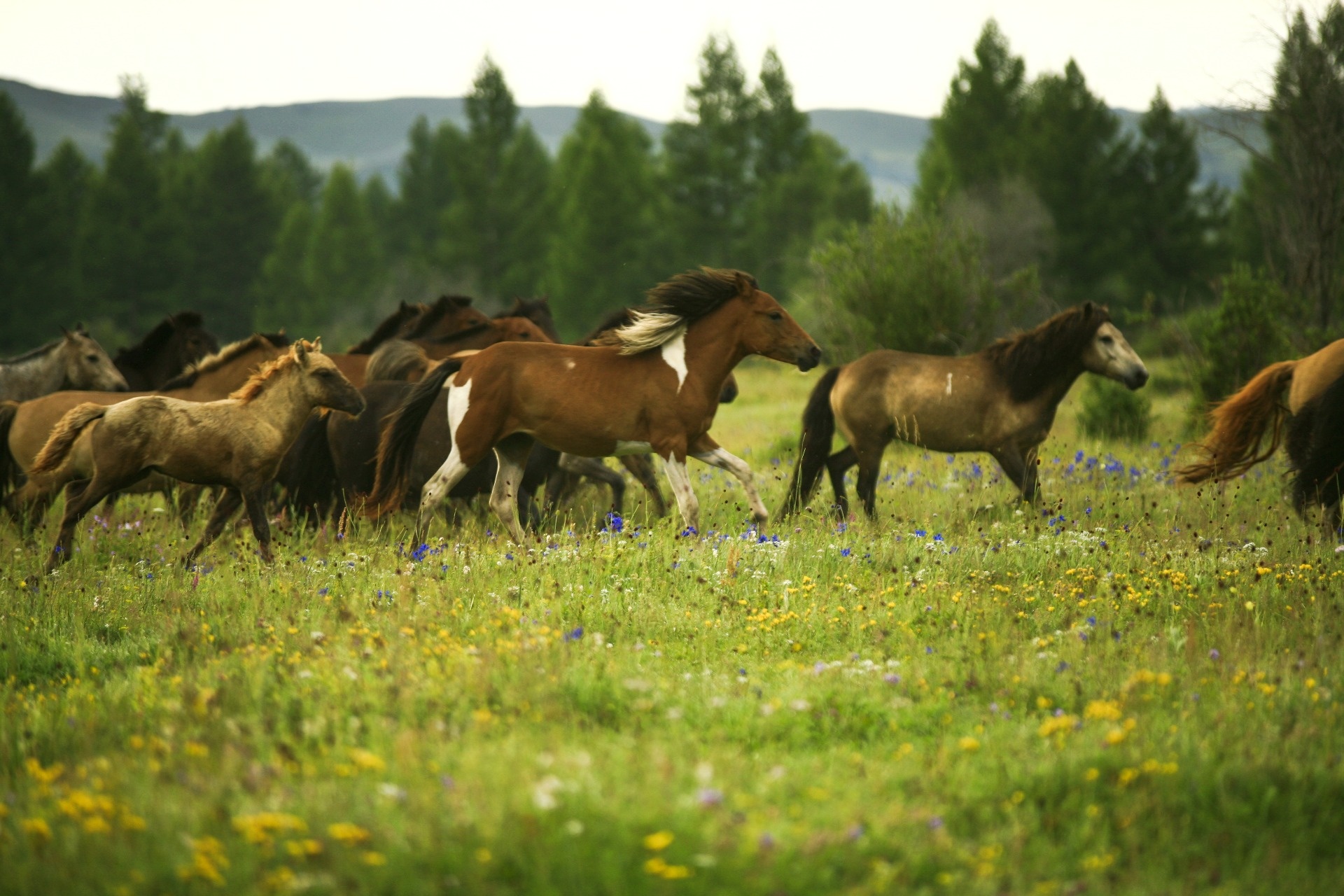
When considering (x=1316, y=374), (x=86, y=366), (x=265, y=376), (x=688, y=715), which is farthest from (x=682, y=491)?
(x=86, y=366)

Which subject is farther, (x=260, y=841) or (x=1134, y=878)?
(x=1134, y=878)

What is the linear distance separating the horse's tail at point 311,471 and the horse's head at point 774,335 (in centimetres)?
378

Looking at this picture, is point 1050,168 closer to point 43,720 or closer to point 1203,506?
point 1203,506

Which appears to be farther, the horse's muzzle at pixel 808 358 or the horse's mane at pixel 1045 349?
the horse's mane at pixel 1045 349

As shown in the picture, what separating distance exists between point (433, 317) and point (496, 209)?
3887 centimetres

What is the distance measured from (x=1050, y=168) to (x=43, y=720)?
1642 inches

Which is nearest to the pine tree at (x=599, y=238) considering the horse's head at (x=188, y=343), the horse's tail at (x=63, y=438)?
the horse's head at (x=188, y=343)

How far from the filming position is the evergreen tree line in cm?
4381

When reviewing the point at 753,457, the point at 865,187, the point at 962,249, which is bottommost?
the point at 753,457

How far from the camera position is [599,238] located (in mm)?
43844

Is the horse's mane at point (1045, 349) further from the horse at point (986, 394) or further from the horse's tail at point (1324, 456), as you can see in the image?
the horse's tail at point (1324, 456)

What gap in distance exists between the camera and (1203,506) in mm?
9211

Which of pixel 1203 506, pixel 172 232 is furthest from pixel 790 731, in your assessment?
pixel 172 232

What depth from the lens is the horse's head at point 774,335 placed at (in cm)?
864
